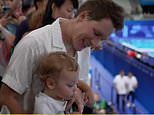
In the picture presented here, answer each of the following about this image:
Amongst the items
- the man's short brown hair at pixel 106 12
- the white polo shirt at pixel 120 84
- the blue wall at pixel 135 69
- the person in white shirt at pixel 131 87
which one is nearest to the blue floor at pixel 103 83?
the blue wall at pixel 135 69

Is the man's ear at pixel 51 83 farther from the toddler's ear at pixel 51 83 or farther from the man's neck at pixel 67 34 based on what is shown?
the man's neck at pixel 67 34

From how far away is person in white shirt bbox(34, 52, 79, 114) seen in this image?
5.34ft

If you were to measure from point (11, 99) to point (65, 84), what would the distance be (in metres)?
0.23

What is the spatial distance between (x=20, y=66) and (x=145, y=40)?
34.3 ft

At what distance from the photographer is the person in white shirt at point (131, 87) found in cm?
1066

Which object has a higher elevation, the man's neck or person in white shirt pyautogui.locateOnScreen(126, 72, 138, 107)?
the man's neck

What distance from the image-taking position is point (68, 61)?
1652 millimetres

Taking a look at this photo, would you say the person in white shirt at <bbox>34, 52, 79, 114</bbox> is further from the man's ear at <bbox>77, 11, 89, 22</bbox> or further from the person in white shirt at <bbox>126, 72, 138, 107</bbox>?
the person in white shirt at <bbox>126, 72, 138, 107</bbox>

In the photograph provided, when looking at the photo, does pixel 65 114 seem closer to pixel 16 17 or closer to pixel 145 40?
pixel 16 17

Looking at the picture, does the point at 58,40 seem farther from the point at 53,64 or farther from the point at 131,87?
the point at 131,87

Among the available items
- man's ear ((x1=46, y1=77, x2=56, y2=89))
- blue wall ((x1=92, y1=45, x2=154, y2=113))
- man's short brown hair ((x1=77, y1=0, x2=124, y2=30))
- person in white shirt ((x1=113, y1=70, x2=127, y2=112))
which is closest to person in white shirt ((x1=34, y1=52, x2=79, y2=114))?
man's ear ((x1=46, y1=77, x2=56, y2=89))

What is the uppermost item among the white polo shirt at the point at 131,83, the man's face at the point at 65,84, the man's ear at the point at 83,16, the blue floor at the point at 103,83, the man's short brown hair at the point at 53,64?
the man's ear at the point at 83,16

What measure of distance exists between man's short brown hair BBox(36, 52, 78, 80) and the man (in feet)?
0.14

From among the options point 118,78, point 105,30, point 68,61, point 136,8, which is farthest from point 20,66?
point 136,8
